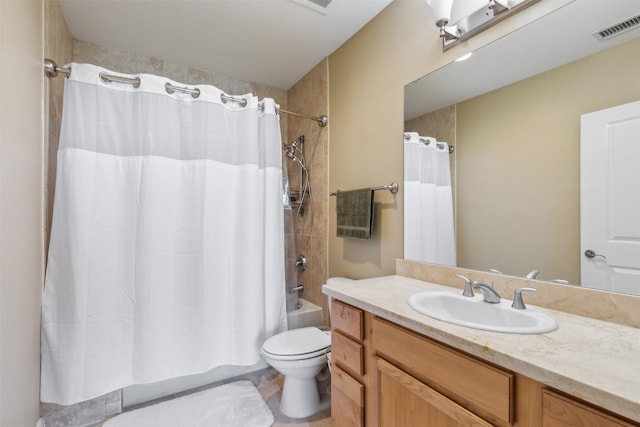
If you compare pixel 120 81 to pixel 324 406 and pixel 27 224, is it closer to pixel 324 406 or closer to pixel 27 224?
pixel 27 224

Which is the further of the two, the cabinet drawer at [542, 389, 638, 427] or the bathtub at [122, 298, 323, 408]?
the bathtub at [122, 298, 323, 408]

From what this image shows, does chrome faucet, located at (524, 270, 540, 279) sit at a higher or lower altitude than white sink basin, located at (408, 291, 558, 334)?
higher

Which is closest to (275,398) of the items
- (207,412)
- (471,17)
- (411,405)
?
(207,412)

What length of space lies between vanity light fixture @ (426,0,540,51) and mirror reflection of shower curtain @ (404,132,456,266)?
18.6 inches

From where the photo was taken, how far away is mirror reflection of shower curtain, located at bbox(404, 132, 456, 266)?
4.78 ft

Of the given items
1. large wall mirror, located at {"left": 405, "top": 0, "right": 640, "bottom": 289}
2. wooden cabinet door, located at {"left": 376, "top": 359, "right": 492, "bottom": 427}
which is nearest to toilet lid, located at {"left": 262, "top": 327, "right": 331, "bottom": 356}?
wooden cabinet door, located at {"left": 376, "top": 359, "right": 492, "bottom": 427}

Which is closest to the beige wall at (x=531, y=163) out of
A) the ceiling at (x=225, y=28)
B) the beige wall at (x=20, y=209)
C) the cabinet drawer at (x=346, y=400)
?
the cabinet drawer at (x=346, y=400)

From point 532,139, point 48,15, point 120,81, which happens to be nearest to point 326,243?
point 532,139

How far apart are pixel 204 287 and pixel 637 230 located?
1.93 m

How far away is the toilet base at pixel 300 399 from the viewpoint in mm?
1692

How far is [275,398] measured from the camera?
1.86 meters

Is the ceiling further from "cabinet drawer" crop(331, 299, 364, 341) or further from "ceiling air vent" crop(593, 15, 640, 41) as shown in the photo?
"cabinet drawer" crop(331, 299, 364, 341)

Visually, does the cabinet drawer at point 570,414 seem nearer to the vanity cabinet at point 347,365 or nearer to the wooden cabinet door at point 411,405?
the wooden cabinet door at point 411,405

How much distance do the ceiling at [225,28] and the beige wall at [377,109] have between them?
0.17 m
